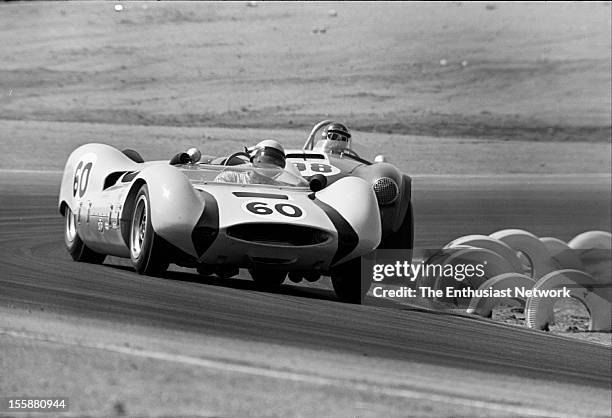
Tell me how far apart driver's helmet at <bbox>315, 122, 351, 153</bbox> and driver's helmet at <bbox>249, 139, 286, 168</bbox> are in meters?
1.98

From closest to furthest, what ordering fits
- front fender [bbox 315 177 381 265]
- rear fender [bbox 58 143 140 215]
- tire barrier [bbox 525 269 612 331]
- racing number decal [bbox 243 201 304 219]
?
racing number decal [bbox 243 201 304 219] → front fender [bbox 315 177 381 265] → tire barrier [bbox 525 269 612 331] → rear fender [bbox 58 143 140 215]

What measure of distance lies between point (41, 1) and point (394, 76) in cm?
961

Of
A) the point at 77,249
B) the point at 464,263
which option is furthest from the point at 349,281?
the point at 77,249

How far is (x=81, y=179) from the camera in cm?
975

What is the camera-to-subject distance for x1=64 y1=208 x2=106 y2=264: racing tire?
952cm

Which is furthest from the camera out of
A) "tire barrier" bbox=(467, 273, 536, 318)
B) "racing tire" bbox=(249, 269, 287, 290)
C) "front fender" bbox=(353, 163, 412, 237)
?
"front fender" bbox=(353, 163, 412, 237)

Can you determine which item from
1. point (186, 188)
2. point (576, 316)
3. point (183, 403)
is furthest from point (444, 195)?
point (183, 403)

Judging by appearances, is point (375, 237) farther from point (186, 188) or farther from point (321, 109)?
point (321, 109)

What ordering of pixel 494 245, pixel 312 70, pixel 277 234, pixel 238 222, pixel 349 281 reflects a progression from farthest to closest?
1. pixel 312 70
2. pixel 494 245
3. pixel 349 281
4. pixel 277 234
5. pixel 238 222

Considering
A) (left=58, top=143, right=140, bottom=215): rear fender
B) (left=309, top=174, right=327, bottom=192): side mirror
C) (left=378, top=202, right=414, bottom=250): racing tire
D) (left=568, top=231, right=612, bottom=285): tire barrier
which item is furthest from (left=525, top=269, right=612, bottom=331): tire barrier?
(left=58, top=143, right=140, bottom=215): rear fender

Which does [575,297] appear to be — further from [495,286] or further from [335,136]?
[335,136]

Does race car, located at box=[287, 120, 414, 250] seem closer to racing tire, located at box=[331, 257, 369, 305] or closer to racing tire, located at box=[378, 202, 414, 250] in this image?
racing tire, located at box=[378, 202, 414, 250]

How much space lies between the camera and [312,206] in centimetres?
824

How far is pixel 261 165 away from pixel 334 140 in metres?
2.36
